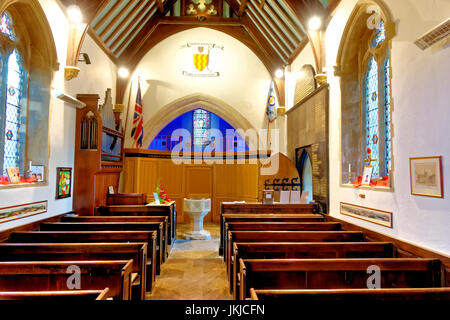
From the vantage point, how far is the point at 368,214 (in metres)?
3.77

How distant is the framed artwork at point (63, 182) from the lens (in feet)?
15.4

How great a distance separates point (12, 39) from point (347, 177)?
5508 mm

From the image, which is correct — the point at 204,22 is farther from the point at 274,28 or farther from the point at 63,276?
the point at 63,276

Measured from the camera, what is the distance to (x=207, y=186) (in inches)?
367

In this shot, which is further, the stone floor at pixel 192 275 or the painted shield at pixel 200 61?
the painted shield at pixel 200 61

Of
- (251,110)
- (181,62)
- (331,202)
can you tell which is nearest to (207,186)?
(251,110)

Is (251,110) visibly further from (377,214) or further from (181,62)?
(377,214)

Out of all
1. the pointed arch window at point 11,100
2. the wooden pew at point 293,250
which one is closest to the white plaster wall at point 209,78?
the pointed arch window at point 11,100

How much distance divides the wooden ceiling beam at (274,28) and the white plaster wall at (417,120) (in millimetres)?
3792

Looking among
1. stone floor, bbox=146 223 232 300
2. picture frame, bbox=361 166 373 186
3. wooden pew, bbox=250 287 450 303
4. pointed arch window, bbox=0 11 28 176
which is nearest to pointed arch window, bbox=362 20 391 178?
picture frame, bbox=361 166 373 186

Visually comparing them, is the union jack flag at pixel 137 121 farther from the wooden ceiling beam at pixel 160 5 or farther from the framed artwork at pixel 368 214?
the framed artwork at pixel 368 214

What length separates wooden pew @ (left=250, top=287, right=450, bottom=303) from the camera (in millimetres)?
1657

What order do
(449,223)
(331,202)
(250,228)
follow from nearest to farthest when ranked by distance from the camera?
(449,223)
(250,228)
(331,202)
